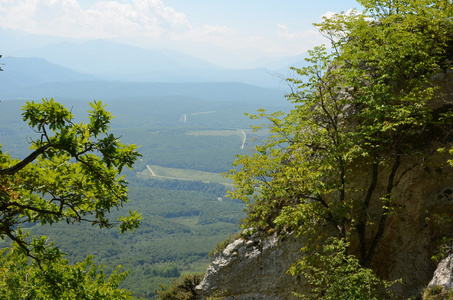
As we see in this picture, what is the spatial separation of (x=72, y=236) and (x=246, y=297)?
520ft

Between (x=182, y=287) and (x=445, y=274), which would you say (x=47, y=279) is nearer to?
(x=445, y=274)

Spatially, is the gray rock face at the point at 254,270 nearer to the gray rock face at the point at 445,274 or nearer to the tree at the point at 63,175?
the gray rock face at the point at 445,274

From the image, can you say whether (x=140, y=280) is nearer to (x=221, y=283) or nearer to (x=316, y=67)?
(x=221, y=283)

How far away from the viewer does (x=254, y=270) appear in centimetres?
1719

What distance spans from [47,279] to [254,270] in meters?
10.2

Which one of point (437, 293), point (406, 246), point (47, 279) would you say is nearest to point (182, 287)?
point (406, 246)

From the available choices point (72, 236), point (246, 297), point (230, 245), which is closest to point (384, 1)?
point (230, 245)

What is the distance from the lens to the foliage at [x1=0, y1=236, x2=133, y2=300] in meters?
9.37

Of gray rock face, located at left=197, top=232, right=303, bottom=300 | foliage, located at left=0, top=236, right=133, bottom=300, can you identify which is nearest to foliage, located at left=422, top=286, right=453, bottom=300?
gray rock face, located at left=197, top=232, right=303, bottom=300

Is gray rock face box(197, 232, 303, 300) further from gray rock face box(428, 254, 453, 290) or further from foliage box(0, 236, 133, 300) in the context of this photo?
gray rock face box(428, 254, 453, 290)

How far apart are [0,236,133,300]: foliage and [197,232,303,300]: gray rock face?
15.9 feet

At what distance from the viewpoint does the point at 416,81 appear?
1285 cm

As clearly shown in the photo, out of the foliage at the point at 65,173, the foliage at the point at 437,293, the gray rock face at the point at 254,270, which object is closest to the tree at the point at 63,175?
the foliage at the point at 65,173

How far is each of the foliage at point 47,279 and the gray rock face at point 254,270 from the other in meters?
4.84
